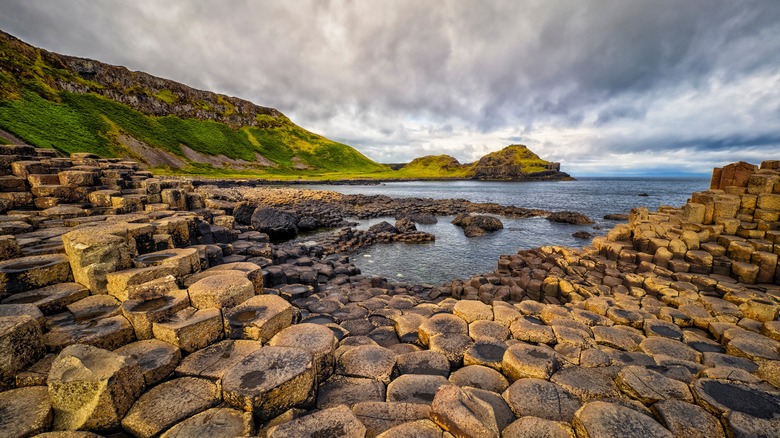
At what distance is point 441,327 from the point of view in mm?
5309

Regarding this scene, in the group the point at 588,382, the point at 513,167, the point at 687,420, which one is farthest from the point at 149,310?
the point at 513,167

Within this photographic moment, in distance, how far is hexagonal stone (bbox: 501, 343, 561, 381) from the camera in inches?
156

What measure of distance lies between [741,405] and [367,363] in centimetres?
457

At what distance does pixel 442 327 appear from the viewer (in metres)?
5.31

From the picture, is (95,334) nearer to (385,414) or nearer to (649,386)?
(385,414)

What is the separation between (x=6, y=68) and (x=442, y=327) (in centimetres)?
8966

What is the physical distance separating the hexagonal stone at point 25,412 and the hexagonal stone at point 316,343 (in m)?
2.05

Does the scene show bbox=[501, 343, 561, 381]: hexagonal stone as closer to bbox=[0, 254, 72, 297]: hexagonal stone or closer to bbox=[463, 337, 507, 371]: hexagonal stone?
bbox=[463, 337, 507, 371]: hexagonal stone

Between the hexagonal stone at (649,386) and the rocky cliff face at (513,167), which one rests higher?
the rocky cliff face at (513,167)

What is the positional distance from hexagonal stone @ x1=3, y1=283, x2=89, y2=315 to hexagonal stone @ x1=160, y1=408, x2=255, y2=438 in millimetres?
3121

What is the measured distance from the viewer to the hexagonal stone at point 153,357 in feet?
10.8

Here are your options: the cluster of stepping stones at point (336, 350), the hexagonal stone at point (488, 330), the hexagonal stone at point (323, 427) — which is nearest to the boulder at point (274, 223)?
the cluster of stepping stones at point (336, 350)

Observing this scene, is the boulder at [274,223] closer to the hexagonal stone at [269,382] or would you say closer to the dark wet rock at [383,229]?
the dark wet rock at [383,229]

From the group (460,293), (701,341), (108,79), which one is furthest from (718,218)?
(108,79)
